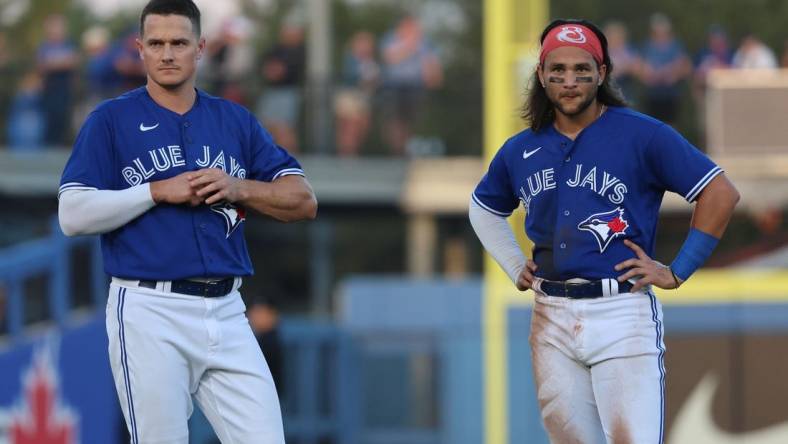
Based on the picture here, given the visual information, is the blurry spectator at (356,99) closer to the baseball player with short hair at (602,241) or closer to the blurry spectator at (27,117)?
the blurry spectator at (27,117)

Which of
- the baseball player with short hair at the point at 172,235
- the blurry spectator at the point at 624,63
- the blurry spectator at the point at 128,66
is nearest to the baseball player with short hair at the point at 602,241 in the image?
the baseball player with short hair at the point at 172,235

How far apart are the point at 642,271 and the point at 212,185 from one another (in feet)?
5.29

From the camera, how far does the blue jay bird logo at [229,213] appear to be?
5457mm

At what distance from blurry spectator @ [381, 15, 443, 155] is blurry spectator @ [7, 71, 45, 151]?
13.8 ft

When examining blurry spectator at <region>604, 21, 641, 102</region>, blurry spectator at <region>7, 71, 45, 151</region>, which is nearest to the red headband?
blurry spectator at <region>604, 21, 641, 102</region>

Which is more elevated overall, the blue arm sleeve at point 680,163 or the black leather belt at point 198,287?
the blue arm sleeve at point 680,163

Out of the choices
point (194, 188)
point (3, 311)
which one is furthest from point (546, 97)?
point (3, 311)

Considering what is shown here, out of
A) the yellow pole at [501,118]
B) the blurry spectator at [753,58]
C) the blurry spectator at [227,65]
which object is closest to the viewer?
the yellow pole at [501,118]

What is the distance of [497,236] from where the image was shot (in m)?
6.12

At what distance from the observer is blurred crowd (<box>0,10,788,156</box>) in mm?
16844

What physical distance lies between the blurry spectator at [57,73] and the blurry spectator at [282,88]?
90.2 inches

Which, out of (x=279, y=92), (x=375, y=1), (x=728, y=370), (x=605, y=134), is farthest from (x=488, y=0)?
(x=375, y=1)

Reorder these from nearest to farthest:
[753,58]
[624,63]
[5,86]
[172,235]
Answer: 1. [172,235]
2. [753,58]
3. [624,63]
4. [5,86]

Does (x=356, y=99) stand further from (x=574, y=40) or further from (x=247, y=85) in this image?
(x=574, y=40)
